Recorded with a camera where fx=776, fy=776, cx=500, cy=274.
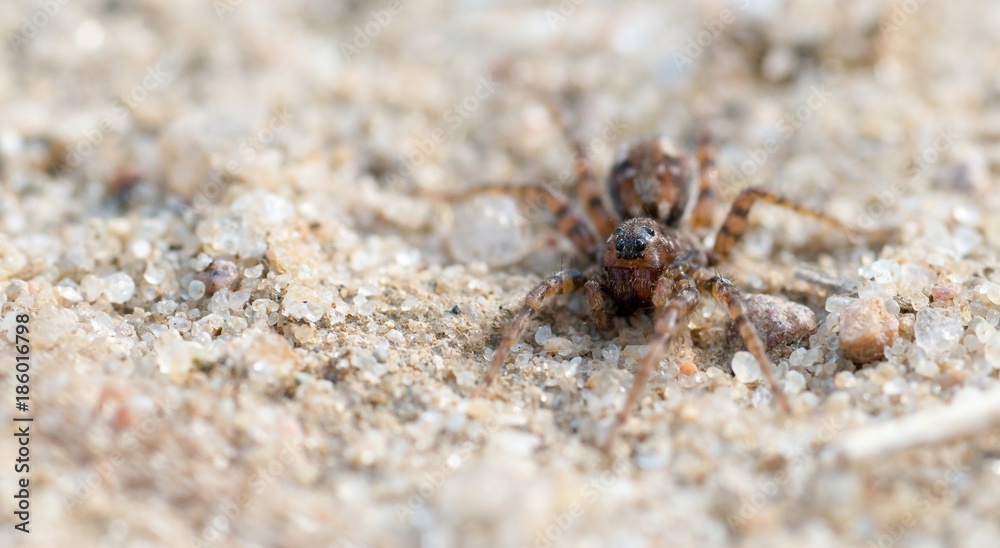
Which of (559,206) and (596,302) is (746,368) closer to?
(596,302)

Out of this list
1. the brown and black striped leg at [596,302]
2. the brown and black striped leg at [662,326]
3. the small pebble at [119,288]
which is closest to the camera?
the brown and black striped leg at [662,326]

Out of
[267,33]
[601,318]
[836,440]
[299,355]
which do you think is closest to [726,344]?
[601,318]

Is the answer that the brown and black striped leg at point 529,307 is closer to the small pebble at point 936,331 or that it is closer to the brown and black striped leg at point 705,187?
the brown and black striped leg at point 705,187

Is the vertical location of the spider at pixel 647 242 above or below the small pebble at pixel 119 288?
below

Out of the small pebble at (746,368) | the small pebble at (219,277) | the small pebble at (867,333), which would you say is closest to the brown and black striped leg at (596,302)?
the small pebble at (746,368)

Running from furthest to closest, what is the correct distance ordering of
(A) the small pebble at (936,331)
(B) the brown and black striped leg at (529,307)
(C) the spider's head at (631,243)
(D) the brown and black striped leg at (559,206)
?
(D) the brown and black striped leg at (559,206) < (C) the spider's head at (631,243) < (B) the brown and black striped leg at (529,307) < (A) the small pebble at (936,331)
